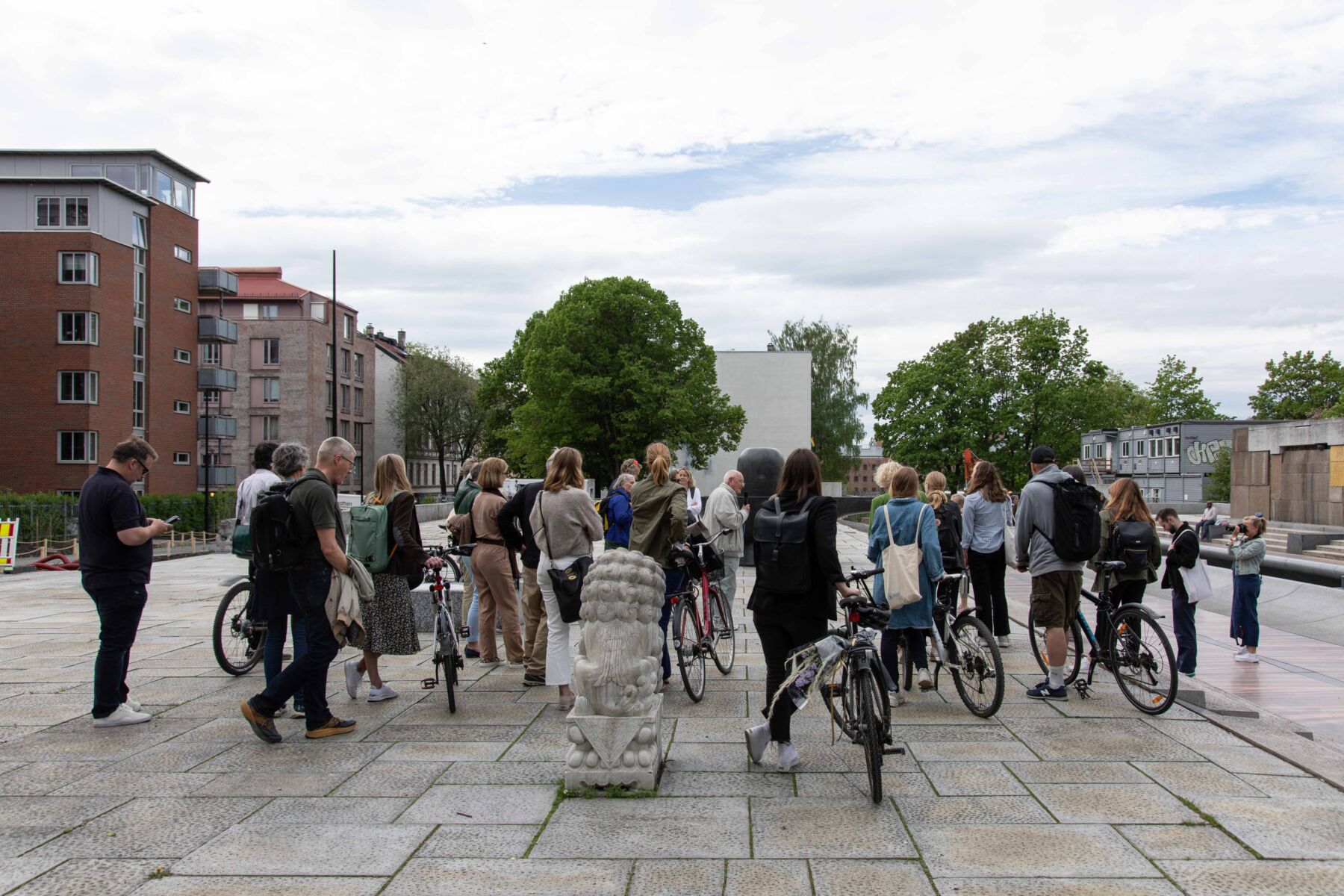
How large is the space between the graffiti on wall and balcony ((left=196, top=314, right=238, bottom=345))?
53.4 meters

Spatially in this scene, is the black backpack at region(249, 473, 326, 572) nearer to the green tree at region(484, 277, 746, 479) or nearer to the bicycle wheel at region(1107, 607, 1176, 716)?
the bicycle wheel at region(1107, 607, 1176, 716)

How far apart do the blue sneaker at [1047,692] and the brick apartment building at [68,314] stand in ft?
145

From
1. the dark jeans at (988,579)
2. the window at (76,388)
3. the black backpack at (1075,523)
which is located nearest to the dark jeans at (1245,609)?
the dark jeans at (988,579)

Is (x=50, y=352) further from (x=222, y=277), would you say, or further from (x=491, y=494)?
(x=491, y=494)

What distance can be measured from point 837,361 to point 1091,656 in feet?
215

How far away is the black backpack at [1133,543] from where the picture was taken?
25.7ft

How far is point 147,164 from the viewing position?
163ft

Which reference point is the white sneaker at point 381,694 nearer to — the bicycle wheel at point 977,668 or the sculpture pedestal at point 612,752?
the sculpture pedestal at point 612,752

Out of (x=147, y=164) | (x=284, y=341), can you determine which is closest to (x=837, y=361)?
(x=284, y=341)

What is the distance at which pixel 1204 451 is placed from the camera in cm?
5938

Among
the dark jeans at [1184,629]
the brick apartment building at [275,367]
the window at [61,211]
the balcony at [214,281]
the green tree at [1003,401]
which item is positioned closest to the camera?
the dark jeans at [1184,629]

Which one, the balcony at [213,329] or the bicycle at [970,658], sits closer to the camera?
the bicycle at [970,658]

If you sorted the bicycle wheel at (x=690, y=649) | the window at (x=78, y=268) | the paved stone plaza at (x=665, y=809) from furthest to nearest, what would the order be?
the window at (x=78, y=268) → the bicycle wheel at (x=690, y=649) → the paved stone plaza at (x=665, y=809)

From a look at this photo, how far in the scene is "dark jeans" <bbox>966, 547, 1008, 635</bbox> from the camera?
9.23 metres
